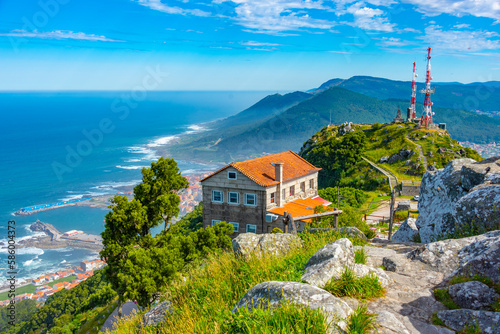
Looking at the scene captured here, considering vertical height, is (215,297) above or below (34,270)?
above

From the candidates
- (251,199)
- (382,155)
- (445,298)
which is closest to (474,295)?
(445,298)

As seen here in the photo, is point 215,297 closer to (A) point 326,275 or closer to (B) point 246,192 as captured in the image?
(A) point 326,275

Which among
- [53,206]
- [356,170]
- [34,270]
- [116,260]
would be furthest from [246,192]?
[53,206]

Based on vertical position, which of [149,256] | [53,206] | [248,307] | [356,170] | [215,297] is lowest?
[53,206]

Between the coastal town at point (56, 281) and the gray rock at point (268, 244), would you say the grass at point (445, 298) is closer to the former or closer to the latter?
the gray rock at point (268, 244)

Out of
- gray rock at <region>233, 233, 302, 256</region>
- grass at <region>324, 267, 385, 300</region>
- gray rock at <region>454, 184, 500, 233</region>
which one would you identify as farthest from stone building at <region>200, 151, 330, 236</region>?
grass at <region>324, 267, 385, 300</region>

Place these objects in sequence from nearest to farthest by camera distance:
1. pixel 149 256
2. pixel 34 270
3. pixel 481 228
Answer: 1. pixel 481 228
2. pixel 149 256
3. pixel 34 270

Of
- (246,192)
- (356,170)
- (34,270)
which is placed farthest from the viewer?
(34,270)

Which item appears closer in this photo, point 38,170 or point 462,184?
point 462,184

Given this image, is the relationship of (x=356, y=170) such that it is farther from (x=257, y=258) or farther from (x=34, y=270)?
(x=34, y=270)
